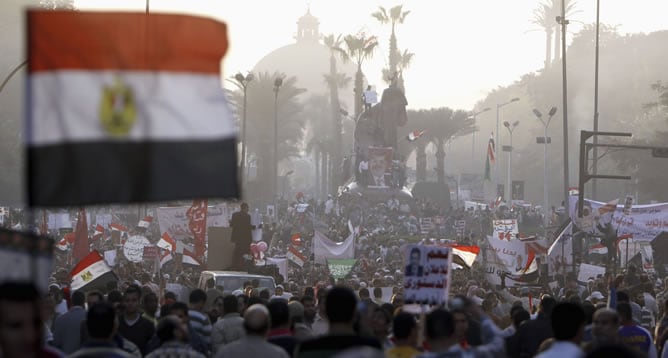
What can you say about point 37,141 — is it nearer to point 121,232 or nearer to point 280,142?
point 121,232

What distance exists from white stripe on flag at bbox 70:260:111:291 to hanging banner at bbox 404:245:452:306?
9.06 metres

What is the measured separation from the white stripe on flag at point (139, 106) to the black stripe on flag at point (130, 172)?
4 centimetres

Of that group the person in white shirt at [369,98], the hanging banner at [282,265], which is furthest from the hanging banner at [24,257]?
the person in white shirt at [369,98]

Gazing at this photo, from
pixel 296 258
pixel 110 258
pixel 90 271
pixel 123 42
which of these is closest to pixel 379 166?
pixel 296 258

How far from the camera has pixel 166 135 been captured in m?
6.46

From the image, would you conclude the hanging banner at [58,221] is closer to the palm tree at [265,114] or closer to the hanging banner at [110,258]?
the hanging banner at [110,258]

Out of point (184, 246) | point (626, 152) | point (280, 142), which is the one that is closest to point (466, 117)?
point (280, 142)

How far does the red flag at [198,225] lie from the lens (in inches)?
1161

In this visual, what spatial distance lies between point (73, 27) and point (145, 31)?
0.36 metres

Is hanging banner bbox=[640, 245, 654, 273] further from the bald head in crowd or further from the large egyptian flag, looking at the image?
the large egyptian flag

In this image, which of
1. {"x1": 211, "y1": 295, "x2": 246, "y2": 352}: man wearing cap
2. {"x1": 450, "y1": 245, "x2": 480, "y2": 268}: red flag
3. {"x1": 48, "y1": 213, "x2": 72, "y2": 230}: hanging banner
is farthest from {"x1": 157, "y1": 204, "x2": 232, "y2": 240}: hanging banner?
{"x1": 211, "y1": 295, "x2": 246, "y2": 352}: man wearing cap

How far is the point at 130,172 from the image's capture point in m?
6.28

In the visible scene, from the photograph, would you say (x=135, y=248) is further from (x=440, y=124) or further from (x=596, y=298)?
(x=440, y=124)

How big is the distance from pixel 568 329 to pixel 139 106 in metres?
2.71
